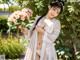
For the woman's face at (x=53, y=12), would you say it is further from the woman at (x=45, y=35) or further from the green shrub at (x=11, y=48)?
the green shrub at (x=11, y=48)

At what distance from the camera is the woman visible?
10.8 feet

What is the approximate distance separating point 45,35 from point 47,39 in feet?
0.15

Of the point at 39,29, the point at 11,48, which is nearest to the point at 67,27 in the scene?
the point at 39,29

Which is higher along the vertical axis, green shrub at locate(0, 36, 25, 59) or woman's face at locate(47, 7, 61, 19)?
woman's face at locate(47, 7, 61, 19)

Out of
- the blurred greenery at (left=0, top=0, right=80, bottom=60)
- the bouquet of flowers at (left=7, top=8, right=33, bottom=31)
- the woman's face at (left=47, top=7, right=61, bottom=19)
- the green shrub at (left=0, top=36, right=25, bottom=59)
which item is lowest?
the green shrub at (left=0, top=36, right=25, bottom=59)

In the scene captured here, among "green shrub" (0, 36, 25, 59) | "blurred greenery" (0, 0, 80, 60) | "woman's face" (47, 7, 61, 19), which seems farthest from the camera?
"green shrub" (0, 36, 25, 59)

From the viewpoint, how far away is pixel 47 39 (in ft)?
10.8

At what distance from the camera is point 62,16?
4.79 metres

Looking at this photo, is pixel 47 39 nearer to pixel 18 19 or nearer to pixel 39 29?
pixel 39 29

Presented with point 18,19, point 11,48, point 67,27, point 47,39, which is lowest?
point 11,48

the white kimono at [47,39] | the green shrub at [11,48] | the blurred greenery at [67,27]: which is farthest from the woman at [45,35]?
the green shrub at [11,48]

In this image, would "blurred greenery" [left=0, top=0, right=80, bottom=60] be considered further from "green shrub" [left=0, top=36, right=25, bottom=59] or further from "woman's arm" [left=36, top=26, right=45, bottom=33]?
"green shrub" [left=0, top=36, right=25, bottom=59]

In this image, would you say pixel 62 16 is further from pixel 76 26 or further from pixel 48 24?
pixel 48 24

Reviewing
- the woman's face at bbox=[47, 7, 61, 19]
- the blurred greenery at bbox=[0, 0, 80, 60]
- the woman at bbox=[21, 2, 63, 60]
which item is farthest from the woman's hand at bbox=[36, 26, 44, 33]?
the blurred greenery at bbox=[0, 0, 80, 60]
